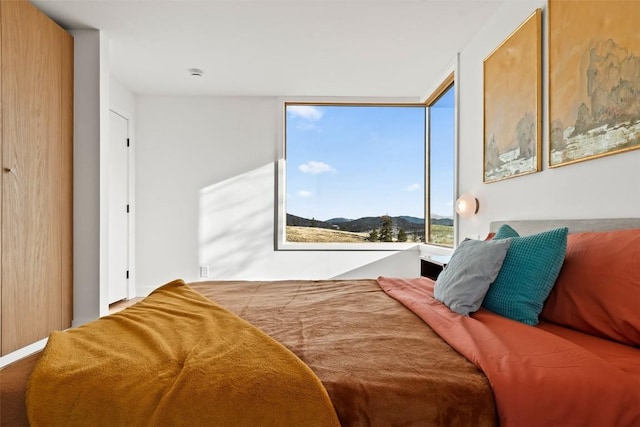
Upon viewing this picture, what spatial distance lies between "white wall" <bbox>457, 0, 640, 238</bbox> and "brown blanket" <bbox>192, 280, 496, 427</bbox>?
1073 mm

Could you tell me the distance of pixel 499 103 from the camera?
289 cm

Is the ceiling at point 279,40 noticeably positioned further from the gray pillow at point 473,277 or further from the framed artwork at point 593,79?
the gray pillow at point 473,277

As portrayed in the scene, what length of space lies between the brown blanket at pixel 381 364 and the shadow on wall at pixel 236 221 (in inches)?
122

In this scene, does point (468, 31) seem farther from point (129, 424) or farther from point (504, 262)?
point (129, 424)

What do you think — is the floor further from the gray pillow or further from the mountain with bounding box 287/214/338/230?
the gray pillow

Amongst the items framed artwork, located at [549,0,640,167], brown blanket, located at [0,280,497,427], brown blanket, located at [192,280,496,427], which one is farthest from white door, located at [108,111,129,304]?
framed artwork, located at [549,0,640,167]

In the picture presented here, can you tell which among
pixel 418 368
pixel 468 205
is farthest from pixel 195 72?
pixel 418 368

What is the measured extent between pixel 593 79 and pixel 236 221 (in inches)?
153

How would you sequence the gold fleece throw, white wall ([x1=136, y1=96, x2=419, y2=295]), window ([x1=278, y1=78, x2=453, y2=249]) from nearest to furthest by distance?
the gold fleece throw < white wall ([x1=136, y1=96, x2=419, y2=295]) < window ([x1=278, y1=78, x2=453, y2=249])

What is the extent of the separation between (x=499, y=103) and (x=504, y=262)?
66.1 inches

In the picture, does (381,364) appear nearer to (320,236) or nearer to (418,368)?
(418,368)

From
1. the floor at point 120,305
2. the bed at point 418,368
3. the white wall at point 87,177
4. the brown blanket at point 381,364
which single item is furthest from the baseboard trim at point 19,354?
the brown blanket at point 381,364

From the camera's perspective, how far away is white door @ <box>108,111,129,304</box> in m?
4.38

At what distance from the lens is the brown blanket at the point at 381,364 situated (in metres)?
0.96
